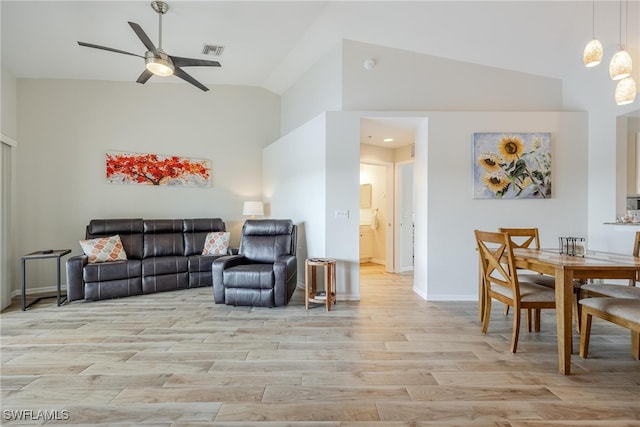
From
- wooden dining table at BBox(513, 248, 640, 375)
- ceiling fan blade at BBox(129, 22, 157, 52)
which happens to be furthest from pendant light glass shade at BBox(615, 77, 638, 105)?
ceiling fan blade at BBox(129, 22, 157, 52)

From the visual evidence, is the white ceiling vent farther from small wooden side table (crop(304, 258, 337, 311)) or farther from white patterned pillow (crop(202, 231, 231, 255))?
small wooden side table (crop(304, 258, 337, 311))

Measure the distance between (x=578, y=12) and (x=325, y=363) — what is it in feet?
13.8

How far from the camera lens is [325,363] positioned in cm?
226

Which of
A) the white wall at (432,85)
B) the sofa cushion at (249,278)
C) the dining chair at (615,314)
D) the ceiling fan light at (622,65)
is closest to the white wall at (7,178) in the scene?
the sofa cushion at (249,278)

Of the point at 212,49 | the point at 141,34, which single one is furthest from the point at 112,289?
the point at 212,49

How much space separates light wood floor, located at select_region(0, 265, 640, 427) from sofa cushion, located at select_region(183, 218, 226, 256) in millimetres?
1584

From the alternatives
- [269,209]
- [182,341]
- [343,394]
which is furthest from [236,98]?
[343,394]

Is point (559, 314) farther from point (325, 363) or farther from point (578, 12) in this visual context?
point (578, 12)

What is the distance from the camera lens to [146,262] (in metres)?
4.26

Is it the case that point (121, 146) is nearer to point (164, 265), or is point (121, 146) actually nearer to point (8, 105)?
point (8, 105)

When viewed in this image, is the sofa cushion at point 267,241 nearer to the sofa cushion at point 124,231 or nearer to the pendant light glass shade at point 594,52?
the sofa cushion at point 124,231

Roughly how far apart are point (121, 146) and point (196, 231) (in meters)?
1.86

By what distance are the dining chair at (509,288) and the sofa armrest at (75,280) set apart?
15.3 feet

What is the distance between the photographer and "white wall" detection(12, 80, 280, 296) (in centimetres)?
450
